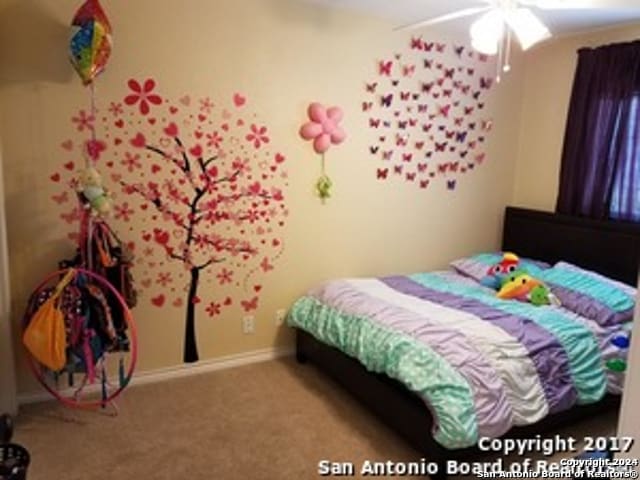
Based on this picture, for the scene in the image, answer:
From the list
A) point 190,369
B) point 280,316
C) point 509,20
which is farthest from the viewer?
point 280,316

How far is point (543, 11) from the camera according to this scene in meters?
3.26

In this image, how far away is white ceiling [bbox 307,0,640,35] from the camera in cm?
312

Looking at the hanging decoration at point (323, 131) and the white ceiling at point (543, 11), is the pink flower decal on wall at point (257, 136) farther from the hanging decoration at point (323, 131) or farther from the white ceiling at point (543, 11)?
the white ceiling at point (543, 11)

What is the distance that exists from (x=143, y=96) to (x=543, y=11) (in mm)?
2672

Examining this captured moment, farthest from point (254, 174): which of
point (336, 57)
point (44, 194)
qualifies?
point (44, 194)

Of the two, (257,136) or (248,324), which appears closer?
(257,136)

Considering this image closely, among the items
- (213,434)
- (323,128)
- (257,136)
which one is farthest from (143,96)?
(213,434)

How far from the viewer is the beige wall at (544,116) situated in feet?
12.7

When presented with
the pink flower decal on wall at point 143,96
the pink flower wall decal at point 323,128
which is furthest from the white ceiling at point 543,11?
the pink flower decal on wall at point 143,96

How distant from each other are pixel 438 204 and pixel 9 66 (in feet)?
10.2

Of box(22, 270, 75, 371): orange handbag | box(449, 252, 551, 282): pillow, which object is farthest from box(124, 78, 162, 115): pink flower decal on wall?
box(449, 252, 551, 282): pillow

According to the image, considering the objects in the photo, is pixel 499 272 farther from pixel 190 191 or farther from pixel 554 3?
pixel 190 191

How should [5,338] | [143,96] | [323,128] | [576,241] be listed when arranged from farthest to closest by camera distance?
[576,241] < [323,128] < [143,96] < [5,338]

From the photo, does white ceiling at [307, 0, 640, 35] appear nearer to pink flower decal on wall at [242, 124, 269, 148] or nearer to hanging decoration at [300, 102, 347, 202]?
hanging decoration at [300, 102, 347, 202]
